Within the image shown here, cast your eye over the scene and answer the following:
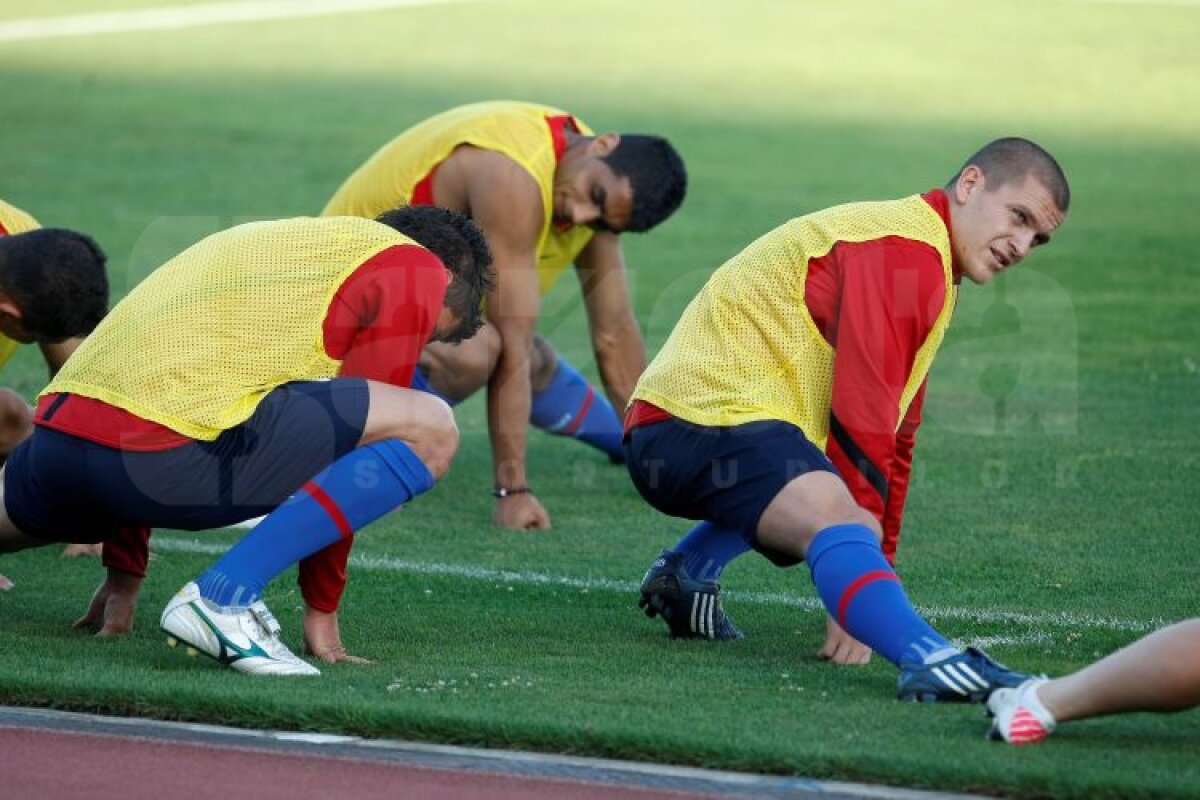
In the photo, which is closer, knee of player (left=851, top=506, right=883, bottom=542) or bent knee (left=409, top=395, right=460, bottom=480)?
knee of player (left=851, top=506, right=883, bottom=542)

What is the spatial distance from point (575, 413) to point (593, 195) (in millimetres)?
1448

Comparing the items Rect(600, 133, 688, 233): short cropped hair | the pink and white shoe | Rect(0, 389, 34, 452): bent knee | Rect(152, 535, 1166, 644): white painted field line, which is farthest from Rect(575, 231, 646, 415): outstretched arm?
the pink and white shoe

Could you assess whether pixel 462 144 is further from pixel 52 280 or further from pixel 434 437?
pixel 434 437

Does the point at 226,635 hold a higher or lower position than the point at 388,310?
lower

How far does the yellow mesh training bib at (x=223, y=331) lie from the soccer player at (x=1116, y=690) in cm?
188

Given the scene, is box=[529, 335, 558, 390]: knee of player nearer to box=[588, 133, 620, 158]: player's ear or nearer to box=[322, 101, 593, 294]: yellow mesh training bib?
box=[322, 101, 593, 294]: yellow mesh training bib

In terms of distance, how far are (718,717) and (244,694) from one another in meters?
1.08

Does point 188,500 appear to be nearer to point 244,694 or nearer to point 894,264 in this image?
point 244,694

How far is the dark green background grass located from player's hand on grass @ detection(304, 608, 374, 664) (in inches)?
4.8

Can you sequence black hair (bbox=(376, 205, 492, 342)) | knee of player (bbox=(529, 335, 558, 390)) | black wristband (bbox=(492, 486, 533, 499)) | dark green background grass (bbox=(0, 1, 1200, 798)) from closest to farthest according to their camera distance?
dark green background grass (bbox=(0, 1, 1200, 798))
black hair (bbox=(376, 205, 492, 342))
black wristband (bbox=(492, 486, 533, 499))
knee of player (bbox=(529, 335, 558, 390))

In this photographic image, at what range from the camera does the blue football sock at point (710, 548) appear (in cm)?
569

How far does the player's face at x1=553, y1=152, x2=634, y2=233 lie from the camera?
23.9 ft

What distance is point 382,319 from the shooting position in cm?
504

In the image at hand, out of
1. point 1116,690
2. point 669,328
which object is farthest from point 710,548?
point 669,328
